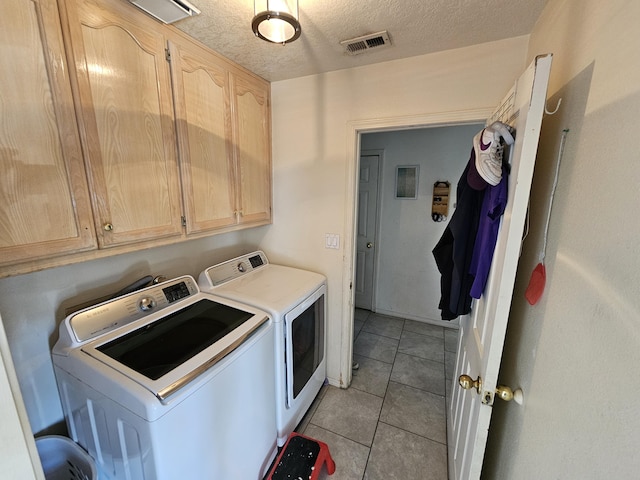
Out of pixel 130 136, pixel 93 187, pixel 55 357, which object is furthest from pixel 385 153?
pixel 55 357

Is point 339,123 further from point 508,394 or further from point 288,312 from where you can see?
point 508,394

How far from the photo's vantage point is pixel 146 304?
4.34 ft

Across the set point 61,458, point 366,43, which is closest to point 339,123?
point 366,43

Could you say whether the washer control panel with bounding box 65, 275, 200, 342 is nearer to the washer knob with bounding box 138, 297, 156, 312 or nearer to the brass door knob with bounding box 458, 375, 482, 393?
the washer knob with bounding box 138, 297, 156, 312

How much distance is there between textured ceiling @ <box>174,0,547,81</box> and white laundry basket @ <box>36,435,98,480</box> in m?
1.99

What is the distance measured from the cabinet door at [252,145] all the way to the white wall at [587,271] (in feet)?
5.21

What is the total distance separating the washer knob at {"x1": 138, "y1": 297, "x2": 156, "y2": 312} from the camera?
1309mm

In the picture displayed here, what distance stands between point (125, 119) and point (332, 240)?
1.38 meters

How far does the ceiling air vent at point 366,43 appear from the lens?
135cm

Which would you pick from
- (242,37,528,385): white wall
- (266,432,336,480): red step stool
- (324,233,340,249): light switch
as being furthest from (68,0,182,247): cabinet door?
(266,432,336,480): red step stool

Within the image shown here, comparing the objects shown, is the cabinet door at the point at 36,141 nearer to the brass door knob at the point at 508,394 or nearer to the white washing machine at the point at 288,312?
the white washing machine at the point at 288,312

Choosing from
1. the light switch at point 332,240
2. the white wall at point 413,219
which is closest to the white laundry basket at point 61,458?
the light switch at point 332,240

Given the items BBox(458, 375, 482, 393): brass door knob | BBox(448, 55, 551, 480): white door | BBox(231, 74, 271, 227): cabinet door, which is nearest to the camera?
BBox(448, 55, 551, 480): white door

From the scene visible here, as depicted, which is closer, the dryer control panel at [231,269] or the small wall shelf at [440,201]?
the dryer control panel at [231,269]
